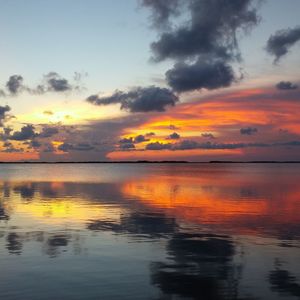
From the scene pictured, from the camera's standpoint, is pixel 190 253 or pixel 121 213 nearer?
pixel 190 253

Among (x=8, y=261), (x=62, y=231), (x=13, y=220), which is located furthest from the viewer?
(x=13, y=220)

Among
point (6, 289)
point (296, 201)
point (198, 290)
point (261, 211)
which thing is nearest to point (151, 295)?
point (198, 290)

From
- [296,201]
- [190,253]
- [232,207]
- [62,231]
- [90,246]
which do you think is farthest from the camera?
[296,201]

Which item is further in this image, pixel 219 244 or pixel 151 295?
pixel 219 244

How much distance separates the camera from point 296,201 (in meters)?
58.2

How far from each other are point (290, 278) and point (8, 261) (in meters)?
13.1

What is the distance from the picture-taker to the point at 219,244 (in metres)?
27.7

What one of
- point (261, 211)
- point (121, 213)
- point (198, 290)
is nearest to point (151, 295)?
point (198, 290)

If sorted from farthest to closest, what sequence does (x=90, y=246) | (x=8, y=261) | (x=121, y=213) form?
1. (x=121, y=213)
2. (x=90, y=246)
3. (x=8, y=261)

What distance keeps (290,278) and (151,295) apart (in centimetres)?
636

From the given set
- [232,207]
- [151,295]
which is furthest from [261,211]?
[151,295]

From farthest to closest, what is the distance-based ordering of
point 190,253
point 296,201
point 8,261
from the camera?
point 296,201 < point 190,253 < point 8,261

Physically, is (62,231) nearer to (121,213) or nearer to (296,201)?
(121,213)

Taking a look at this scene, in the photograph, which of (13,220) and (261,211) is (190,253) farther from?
(261,211)
